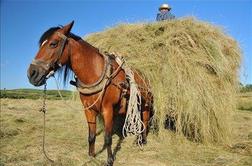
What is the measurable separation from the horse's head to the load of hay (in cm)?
182

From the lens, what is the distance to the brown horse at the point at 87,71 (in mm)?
5098

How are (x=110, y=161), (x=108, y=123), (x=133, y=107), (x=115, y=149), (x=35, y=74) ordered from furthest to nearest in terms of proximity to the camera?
(x=115, y=149) < (x=133, y=107) < (x=108, y=123) < (x=110, y=161) < (x=35, y=74)

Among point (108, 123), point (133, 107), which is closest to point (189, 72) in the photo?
point (133, 107)

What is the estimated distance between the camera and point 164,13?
8477 millimetres

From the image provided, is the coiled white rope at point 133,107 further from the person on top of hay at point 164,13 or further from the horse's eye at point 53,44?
the person on top of hay at point 164,13

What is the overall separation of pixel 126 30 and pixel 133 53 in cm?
76

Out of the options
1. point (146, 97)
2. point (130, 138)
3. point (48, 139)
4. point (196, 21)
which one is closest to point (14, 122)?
point (48, 139)

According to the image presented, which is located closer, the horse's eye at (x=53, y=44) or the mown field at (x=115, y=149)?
the horse's eye at (x=53, y=44)

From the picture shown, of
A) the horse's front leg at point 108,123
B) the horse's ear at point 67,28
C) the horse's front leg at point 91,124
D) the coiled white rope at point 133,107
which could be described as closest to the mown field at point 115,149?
the horse's front leg at point 91,124

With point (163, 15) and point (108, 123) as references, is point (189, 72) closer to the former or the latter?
point (108, 123)

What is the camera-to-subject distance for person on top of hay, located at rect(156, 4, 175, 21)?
8.31 meters

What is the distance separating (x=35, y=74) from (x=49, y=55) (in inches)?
13.8

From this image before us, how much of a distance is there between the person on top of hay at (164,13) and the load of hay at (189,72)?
1237mm

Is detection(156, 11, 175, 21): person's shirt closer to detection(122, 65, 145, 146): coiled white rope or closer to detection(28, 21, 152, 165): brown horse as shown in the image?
detection(122, 65, 145, 146): coiled white rope
